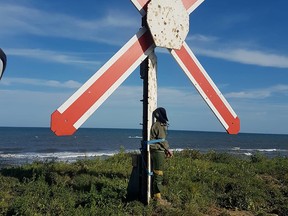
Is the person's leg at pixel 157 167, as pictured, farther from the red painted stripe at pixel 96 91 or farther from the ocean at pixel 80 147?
the ocean at pixel 80 147

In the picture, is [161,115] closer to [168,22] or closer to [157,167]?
[157,167]

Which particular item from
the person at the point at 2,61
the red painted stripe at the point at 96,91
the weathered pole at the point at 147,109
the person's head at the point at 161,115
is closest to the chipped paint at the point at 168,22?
the red painted stripe at the point at 96,91

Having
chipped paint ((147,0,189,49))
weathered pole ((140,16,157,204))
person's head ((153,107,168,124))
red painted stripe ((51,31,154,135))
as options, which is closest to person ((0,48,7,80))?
red painted stripe ((51,31,154,135))

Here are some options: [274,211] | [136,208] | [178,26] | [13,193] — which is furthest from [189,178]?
[178,26]

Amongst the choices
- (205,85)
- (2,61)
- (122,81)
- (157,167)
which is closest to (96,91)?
(122,81)

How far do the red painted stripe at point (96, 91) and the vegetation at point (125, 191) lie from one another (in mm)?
2191

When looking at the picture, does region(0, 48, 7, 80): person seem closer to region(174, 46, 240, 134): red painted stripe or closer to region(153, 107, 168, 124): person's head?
region(174, 46, 240, 134): red painted stripe

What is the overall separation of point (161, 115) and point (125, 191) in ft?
5.05

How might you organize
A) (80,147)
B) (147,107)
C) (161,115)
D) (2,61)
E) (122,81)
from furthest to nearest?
(80,147)
(161,115)
(147,107)
(122,81)
(2,61)

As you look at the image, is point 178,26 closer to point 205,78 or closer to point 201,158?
point 205,78

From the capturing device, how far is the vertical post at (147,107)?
5277mm

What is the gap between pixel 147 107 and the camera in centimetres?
533

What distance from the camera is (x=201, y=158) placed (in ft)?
40.2

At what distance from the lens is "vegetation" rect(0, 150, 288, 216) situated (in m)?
5.67
